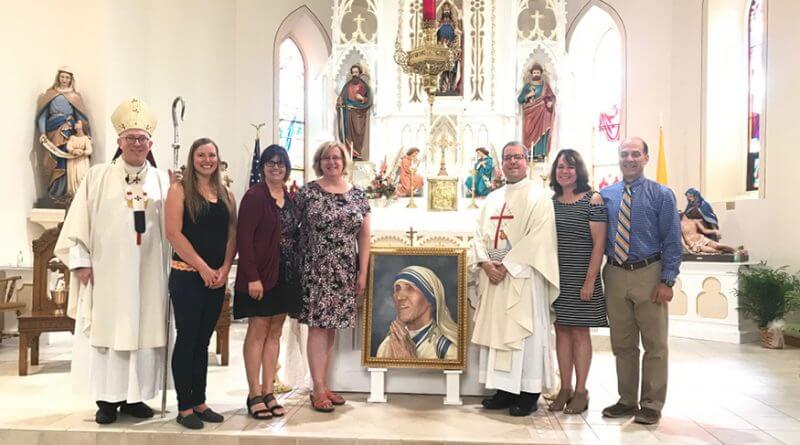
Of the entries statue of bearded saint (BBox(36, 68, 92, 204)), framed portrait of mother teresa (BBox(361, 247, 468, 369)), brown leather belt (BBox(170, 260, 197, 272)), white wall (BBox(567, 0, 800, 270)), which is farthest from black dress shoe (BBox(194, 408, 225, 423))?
white wall (BBox(567, 0, 800, 270))

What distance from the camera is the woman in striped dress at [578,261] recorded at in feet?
12.5

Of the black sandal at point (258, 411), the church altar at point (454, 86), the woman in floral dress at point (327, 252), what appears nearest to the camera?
the black sandal at point (258, 411)

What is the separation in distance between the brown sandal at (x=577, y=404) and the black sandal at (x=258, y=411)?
1.77 metres

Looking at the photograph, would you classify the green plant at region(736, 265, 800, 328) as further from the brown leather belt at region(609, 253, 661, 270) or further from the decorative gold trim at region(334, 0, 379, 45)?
the decorative gold trim at region(334, 0, 379, 45)

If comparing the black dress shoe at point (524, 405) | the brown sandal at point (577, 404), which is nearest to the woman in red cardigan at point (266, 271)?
the black dress shoe at point (524, 405)

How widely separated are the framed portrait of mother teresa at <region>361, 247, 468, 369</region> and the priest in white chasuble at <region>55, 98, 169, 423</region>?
4.27ft

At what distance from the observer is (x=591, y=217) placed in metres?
3.84

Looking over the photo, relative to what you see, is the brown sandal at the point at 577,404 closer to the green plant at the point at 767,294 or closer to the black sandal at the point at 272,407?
the black sandal at the point at 272,407

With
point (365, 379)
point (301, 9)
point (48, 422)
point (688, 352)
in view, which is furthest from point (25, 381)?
point (301, 9)

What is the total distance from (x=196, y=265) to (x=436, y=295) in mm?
1518

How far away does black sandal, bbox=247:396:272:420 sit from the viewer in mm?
3682

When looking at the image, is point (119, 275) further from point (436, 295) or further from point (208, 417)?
point (436, 295)

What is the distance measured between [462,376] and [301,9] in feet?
28.7

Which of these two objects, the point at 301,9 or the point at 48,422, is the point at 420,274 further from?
the point at 301,9
